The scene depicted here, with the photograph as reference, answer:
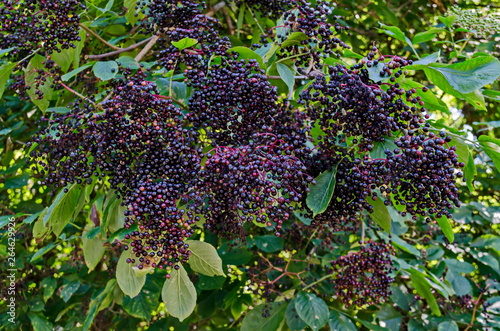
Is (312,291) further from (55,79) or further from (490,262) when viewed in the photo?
(55,79)

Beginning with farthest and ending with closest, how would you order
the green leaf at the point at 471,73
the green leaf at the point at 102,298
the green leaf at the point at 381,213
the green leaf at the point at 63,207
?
the green leaf at the point at 102,298
the green leaf at the point at 63,207
the green leaf at the point at 381,213
the green leaf at the point at 471,73

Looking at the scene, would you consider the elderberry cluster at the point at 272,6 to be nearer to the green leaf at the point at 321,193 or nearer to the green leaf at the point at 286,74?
the green leaf at the point at 286,74

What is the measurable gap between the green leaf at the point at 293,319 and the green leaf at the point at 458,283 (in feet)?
3.77

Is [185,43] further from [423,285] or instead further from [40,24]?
[423,285]

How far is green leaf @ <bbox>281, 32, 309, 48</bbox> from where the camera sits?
1.78 metres

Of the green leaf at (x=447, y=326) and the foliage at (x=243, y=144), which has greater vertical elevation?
the foliage at (x=243, y=144)

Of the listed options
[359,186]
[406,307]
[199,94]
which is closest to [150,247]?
[199,94]

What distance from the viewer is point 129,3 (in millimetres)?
2631

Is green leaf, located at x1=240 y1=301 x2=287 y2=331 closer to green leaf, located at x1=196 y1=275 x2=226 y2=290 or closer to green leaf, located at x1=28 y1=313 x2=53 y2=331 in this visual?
green leaf, located at x1=196 y1=275 x2=226 y2=290

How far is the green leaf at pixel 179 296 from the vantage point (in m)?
1.91

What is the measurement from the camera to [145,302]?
111 inches

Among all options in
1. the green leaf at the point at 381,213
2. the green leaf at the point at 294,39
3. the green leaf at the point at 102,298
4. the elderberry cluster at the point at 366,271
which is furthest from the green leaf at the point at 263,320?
the green leaf at the point at 294,39

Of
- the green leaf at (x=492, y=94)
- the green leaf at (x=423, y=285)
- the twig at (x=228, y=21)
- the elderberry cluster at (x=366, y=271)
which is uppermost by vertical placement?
the green leaf at (x=492, y=94)

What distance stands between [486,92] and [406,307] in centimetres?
173
